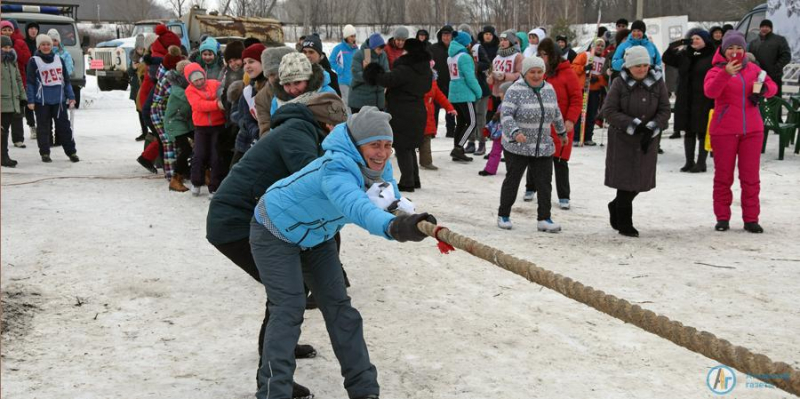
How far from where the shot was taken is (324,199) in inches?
144

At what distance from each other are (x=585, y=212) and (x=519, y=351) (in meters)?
4.50

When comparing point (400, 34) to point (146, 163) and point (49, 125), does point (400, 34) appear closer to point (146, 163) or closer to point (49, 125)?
point (146, 163)

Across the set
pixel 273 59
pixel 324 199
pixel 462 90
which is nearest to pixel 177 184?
pixel 273 59

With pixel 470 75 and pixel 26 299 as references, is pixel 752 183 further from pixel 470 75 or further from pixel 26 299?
pixel 26 299

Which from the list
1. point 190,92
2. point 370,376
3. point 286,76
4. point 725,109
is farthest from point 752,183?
point 190,92

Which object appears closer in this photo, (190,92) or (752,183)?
(752,183)

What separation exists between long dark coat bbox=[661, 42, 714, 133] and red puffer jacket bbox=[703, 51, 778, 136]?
3.62m

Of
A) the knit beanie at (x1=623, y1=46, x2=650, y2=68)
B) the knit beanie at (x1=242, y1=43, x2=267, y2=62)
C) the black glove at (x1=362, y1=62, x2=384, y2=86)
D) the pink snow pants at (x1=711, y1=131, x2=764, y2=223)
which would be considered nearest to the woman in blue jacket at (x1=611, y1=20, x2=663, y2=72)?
the black glove at (x1=362, y1=62, x2=384, y2=86)

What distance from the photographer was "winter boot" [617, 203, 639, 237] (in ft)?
25.4

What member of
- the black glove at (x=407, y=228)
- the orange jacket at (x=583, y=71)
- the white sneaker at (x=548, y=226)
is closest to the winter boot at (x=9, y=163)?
the white sneaker at (x=548, y=226)

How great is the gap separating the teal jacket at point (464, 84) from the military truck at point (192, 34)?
50.1 feet

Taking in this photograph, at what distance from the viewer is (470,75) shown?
12.2 m

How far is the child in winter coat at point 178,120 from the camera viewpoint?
31.7 feet

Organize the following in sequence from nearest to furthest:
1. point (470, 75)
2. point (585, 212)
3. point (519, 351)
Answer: point (519, 351) → point (585, 212) → point (470, 75)
